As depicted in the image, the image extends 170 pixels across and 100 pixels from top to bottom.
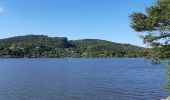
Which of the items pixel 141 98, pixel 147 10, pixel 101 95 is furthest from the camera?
pixel 101 95

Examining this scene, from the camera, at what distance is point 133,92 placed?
185 ft

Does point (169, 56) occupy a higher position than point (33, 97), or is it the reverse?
point (169, 56)

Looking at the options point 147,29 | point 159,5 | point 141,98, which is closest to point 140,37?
point 147,29

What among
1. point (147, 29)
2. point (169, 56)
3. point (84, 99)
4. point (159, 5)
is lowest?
point (84, 99)

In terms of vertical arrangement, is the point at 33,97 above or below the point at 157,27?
below

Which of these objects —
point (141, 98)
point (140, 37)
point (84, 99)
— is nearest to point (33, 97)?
point (84, 99)

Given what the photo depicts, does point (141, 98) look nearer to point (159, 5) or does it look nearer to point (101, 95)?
point (101, 95)

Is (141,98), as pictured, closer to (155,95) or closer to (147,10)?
(155,95)

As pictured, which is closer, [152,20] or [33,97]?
[152,20]

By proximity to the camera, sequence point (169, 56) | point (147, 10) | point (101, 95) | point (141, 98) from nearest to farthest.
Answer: point (169, 56) < point (147, 10) < point (141, 98) < point (101, 95)

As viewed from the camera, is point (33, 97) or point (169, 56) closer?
point (169, 56)

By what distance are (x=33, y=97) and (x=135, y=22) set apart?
2809 cm

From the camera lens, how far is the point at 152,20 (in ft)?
86.1

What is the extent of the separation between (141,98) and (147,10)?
24.3 m
